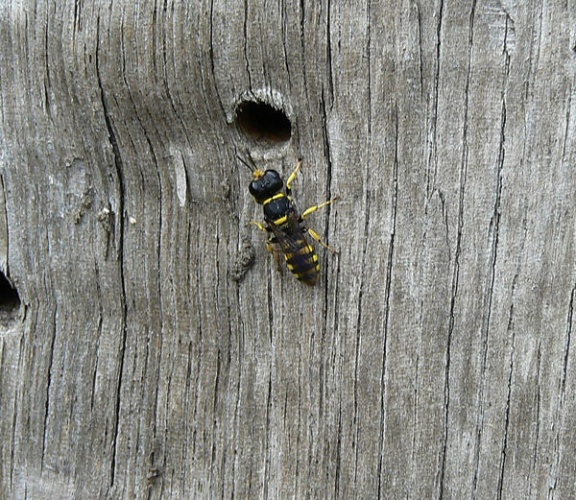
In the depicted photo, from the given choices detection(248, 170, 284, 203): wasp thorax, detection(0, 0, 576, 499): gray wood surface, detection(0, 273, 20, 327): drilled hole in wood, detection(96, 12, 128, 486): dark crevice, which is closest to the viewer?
detection(0, 0, 576, 499): gray wood surface

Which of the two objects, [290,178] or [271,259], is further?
[271,259]

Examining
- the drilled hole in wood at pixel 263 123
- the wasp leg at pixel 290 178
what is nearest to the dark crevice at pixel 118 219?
the drilled hole in wood at pixel 263 123

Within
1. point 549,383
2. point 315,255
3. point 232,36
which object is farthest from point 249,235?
point 549,383

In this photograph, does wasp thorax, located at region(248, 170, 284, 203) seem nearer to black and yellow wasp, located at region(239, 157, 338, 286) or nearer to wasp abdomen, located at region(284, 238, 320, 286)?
black and yellow wasp, located at region(239, 157, 338, 286)

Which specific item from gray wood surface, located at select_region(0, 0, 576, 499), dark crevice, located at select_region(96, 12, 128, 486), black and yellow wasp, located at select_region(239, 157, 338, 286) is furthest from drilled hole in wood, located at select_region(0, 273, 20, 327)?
black and yellow wasp, located at select_region(239, 157, 338, 286)

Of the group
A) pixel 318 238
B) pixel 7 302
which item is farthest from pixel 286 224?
pixel 7 302

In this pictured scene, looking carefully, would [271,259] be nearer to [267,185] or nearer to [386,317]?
[267,185]

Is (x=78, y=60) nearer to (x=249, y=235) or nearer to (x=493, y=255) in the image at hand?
(x=249, y=235)
